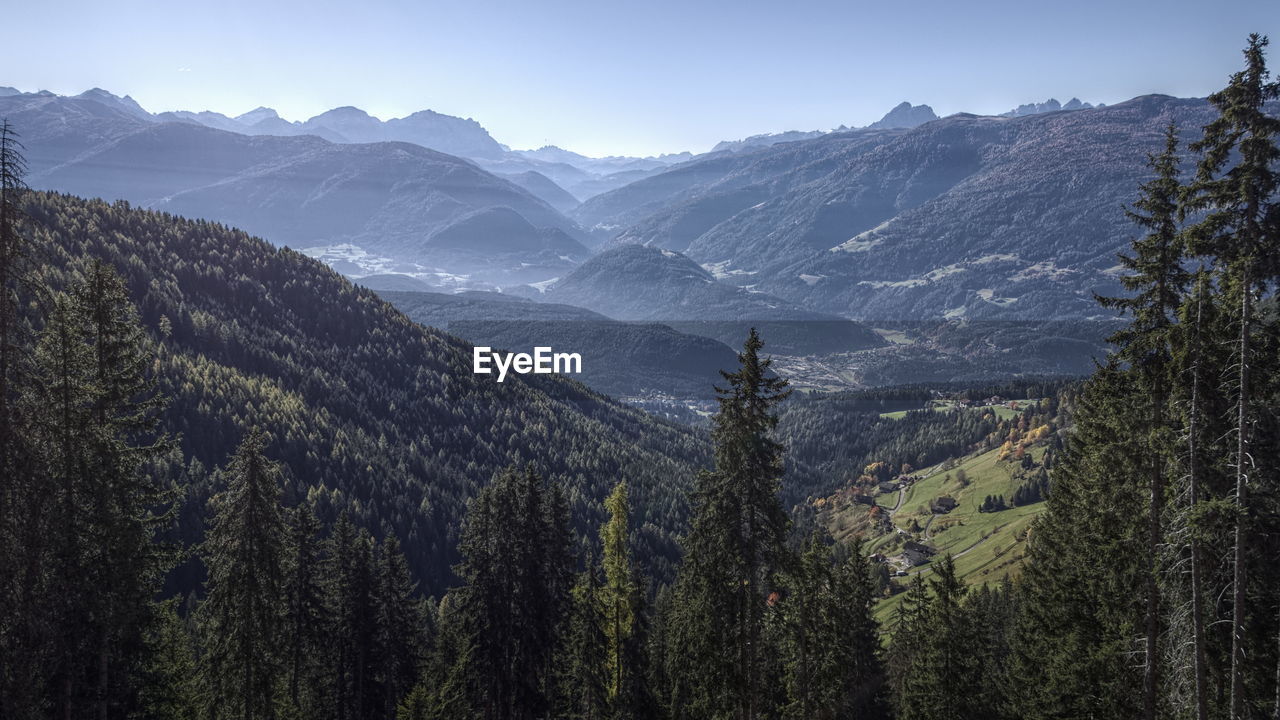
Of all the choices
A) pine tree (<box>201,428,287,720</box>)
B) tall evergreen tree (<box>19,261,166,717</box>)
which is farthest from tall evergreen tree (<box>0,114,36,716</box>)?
pine tree (<box>201,428,287,720</box>)

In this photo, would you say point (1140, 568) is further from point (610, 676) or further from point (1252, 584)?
point (610, 676)

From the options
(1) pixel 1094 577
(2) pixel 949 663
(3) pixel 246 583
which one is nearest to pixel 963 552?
(2) pixel 949 663

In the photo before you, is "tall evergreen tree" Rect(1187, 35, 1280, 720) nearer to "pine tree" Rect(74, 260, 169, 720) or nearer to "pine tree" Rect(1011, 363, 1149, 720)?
"pine tree" Rect(1011, 363, 1149, 720)

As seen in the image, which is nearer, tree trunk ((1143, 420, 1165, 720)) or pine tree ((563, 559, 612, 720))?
tree trunk ((1143, 420, 1165, 720))

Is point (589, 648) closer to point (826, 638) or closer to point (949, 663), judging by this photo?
point (826, 638)

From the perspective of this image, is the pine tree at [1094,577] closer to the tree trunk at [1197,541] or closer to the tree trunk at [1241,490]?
the tree trunk at [1197,541]

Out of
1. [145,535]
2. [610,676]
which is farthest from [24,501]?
[610,676]
